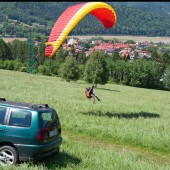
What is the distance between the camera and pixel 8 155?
9.20m

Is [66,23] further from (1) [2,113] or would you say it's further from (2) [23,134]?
(2) [23,134]

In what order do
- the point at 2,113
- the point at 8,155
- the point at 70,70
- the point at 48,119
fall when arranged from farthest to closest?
1. the point at 70,70
2. the point at 48,119
3. the point at 2,113
4. the point at 8,155

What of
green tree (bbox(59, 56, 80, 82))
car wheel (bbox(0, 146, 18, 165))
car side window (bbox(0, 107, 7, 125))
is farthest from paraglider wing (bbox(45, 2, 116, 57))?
green tree (bbox(59, 56, 80, 82))

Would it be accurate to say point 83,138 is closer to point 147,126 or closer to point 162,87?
point 147,126

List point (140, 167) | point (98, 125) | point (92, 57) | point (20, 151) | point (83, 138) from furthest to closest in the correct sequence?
point (92, 57) → point (98, 125) → point (83, 138) → point (140, 167) → point (20, 151)

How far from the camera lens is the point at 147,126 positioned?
56.5 feet

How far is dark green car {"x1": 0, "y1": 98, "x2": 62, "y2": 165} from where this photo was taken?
29.6ft

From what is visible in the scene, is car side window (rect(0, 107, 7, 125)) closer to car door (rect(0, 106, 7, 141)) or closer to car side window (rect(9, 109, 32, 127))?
car door (rect(0, 106, 7, 141))

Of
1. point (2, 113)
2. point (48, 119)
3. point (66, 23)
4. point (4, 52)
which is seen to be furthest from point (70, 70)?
point (4, 52)

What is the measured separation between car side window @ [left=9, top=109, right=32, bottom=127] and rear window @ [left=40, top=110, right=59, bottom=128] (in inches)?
14.6

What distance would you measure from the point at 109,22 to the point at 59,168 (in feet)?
42.8

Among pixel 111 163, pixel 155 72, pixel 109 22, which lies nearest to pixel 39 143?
pixel 111 163

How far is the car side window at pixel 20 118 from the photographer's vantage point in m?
9.20

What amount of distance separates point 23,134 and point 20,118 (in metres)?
0.49
